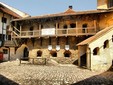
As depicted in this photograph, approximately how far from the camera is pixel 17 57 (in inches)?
1294

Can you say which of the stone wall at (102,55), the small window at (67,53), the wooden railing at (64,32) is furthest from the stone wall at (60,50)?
the stone wall at (102,55)

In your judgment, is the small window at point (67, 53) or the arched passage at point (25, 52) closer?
the small window at point (67, 53)

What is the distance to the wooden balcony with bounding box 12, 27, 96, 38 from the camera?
91.9 feet

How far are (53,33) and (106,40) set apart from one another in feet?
29.6

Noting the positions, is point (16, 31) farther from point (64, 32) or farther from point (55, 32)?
point (64, 32)

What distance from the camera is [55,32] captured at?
29.8 metres

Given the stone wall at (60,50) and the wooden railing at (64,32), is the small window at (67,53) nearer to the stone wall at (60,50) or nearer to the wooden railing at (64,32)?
the stone wall at (60,50)

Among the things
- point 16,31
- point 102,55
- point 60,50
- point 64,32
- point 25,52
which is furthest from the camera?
point 25,52

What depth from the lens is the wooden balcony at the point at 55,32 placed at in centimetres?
2802

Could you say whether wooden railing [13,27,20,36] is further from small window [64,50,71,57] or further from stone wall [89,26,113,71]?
stone wall [89,26,113,71]

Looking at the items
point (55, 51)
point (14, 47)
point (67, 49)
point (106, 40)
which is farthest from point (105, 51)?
point (14, 47)

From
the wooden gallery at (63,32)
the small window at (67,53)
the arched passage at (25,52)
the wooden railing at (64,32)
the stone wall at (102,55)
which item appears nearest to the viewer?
the stone wall at (102,55)

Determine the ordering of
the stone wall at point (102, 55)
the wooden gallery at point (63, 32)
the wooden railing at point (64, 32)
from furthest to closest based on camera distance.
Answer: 1. the wooden railing at point (64, 32)
2. the wooden gallery at point (63, 32)
3. the stone wall at point (102, 55)

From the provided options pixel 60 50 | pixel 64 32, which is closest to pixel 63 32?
pixel 64 32
